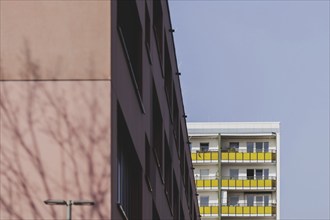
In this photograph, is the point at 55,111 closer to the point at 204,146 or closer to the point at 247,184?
the point at 247,184

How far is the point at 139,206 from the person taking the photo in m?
28.9

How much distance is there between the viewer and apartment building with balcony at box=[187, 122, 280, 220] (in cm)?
11438

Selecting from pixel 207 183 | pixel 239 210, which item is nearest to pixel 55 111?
pixel 207 183

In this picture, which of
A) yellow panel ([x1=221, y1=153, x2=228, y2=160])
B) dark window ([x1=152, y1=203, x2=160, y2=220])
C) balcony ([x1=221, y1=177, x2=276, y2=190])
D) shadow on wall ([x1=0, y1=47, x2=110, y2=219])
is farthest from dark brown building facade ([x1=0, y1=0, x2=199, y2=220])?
balcony ([x1=221, y1=177, x2=276, y2=190])

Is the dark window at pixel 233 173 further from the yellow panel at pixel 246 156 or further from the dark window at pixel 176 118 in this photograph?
the dark window at pixel 176 118

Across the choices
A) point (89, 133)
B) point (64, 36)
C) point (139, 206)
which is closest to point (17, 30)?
point (64, 36)

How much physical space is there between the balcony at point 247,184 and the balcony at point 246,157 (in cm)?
183

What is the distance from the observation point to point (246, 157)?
114188 mm

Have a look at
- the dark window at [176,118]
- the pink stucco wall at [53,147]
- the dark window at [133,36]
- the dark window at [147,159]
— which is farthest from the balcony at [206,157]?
the pink stucco wall at [53,147]

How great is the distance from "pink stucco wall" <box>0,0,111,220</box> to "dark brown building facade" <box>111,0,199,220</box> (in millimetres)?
525

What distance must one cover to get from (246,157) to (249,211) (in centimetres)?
528

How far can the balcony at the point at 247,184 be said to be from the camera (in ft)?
375

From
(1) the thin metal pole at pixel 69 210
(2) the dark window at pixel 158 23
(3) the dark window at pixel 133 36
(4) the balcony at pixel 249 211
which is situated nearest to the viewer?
(1) the thin metal pole at pixel 69 210

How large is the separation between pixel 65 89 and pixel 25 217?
2.35 metres
